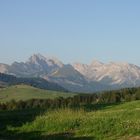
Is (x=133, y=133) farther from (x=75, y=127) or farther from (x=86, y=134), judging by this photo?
(x=75, y=127)

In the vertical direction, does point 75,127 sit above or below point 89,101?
below

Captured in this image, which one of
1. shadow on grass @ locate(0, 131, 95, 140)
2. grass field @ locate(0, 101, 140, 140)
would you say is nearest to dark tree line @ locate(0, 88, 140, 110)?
grass field @ locate(0, 101, 140, 140)

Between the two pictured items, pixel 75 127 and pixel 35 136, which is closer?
pixel 35 136

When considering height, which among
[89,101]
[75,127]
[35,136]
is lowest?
[35,136]

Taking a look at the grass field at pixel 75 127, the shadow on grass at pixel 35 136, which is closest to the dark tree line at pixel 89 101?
the grass field at pixel 75 127

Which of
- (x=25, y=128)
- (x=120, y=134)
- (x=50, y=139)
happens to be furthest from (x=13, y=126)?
(x=120, y=134)

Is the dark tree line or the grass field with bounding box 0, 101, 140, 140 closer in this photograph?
the grass field with bounding box 0, 101, 140, 140

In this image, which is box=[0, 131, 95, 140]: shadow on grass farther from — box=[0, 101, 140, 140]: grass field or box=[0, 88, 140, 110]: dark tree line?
box=[0, 88, 140, 110]: dark tree line

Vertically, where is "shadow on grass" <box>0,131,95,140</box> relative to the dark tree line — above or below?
below

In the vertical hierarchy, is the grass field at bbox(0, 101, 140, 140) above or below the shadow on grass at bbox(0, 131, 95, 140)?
above

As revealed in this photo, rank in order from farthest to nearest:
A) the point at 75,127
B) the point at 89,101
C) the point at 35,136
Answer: the point at 89,101 → the point at 75,127 → the point at 35,136

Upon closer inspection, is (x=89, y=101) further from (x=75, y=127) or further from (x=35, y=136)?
(x=35, y=136)

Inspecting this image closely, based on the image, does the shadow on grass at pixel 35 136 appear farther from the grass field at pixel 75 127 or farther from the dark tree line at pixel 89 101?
the dark tree line at pixel 89 101

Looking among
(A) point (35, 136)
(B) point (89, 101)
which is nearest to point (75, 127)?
(A) point (35, 136)
